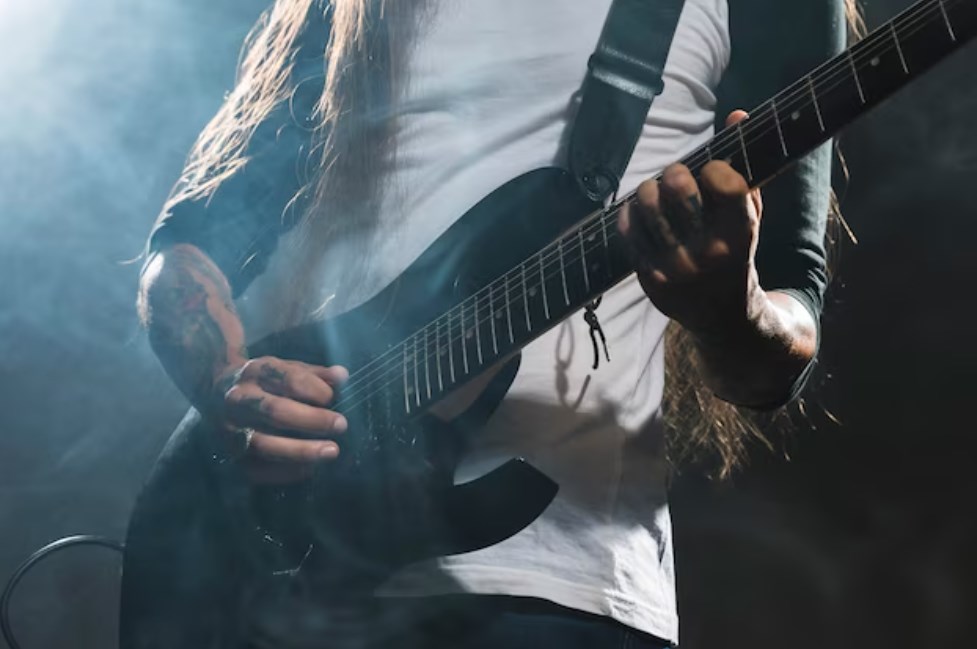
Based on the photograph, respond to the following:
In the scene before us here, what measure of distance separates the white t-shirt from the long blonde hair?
3 centimetres

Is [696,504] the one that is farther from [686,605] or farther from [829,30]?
[829,30]

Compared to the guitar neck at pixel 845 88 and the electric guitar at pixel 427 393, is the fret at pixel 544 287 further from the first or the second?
the guitar neck at pixel 845 88

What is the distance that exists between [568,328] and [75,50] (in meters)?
0.93

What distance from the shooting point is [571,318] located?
68 cm

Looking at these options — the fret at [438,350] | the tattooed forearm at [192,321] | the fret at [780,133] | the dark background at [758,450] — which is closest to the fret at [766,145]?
the fret at [780,133]

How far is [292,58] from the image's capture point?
90 cm

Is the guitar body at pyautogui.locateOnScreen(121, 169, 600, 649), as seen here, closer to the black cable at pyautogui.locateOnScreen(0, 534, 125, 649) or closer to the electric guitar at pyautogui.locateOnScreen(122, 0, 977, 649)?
the electric guitar at pyautogui.locateOnScreen(122, 0, 977, 649)

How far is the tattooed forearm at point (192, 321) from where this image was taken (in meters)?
0.72

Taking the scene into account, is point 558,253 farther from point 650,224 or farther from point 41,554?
point 41,554

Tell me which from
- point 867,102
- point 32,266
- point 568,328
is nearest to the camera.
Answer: point 867,102

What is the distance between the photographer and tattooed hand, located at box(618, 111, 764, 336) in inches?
19.9

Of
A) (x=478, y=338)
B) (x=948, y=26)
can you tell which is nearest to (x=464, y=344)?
(x=478, y=338)

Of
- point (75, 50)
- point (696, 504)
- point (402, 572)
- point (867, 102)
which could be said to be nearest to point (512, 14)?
point (867, 102)

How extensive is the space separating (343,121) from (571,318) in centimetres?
27
